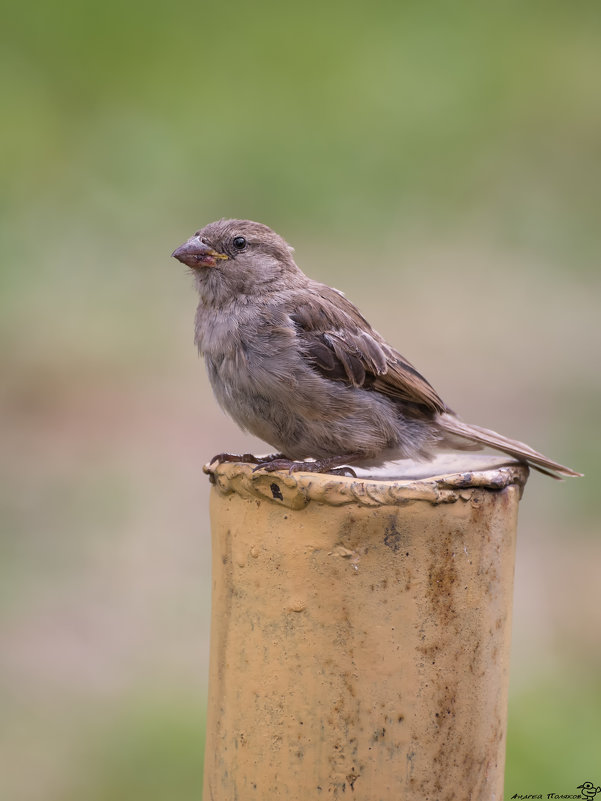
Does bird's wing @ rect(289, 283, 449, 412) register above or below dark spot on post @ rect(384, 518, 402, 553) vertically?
above

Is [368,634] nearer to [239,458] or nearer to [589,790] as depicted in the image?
[239,458]

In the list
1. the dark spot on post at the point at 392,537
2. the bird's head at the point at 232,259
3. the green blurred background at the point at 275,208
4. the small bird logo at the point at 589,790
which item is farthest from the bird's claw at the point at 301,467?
the green blurred background at the point at 275,208

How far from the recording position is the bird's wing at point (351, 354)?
4.10 m

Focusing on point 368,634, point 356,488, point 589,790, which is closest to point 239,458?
point 356,488

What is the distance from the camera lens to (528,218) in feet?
34.9

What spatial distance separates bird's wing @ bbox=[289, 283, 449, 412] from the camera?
161 inches

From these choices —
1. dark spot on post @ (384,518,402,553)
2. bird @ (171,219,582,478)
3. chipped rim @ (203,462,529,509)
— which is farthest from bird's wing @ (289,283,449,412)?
dark spot on post @ (384,518,402,553)

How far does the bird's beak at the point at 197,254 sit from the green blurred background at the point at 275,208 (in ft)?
13.4

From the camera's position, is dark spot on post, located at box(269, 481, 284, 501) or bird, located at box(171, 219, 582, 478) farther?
bird, located at box(171, 219, 582, 478)

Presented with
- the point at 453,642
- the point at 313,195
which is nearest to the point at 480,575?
the point at 453,642

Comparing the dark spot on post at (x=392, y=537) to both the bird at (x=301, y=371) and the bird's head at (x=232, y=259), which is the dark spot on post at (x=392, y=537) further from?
the bird's head at (x=232, y=259)

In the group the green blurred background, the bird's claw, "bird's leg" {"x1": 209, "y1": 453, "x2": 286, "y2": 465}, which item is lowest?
the bird's claw

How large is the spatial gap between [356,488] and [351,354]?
107 cm

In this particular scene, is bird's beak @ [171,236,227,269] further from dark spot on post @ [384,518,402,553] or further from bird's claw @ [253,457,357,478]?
dark spot on post @ [384,518,402,553]
